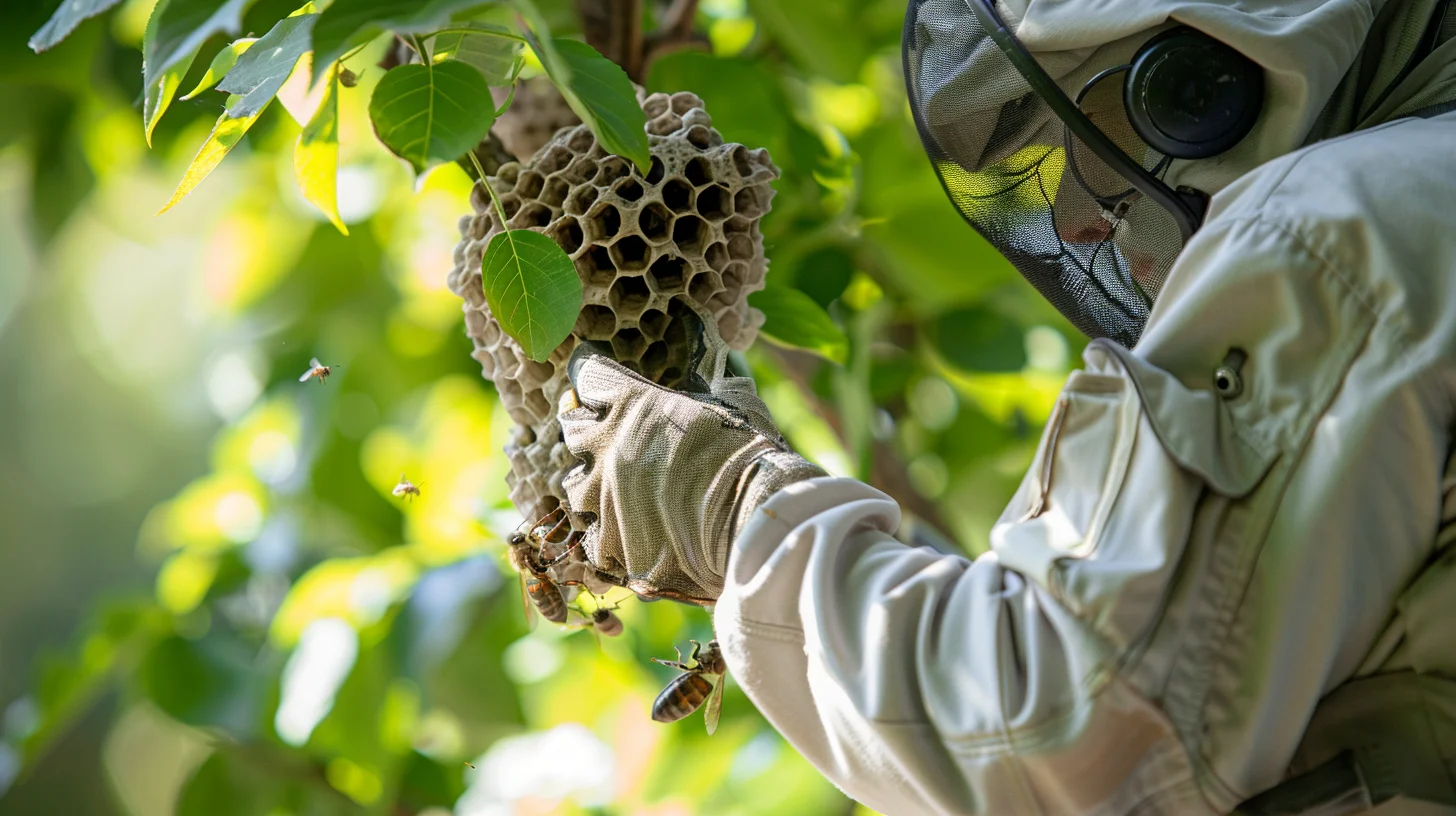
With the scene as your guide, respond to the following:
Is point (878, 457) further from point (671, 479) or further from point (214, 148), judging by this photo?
point (214, 148)

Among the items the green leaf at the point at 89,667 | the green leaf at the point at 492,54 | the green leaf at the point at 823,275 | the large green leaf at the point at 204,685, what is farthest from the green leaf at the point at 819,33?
the green leaf at the point at 89,667

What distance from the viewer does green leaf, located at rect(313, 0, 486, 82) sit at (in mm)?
518

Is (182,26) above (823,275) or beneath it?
above

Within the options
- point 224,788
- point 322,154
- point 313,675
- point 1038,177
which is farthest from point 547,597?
point 224,788

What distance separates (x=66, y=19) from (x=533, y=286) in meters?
0.28

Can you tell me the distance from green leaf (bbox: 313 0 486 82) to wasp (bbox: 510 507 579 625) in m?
0.40

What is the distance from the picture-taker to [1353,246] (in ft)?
1.90

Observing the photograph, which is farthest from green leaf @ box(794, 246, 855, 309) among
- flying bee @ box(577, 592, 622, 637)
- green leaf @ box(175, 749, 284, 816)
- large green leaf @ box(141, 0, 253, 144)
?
green leaf @ box(175, 749, 284, 816)

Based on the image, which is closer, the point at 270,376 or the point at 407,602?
the point at 407,602

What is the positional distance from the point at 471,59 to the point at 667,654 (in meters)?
1.17

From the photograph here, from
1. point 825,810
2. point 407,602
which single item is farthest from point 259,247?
point 825,810

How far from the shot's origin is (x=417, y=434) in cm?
193

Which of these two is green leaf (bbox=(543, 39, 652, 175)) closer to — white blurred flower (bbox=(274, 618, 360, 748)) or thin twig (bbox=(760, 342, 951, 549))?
thin twig (bbox=(760, 342, 951, 549))

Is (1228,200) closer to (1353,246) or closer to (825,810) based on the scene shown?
(1353,246)
